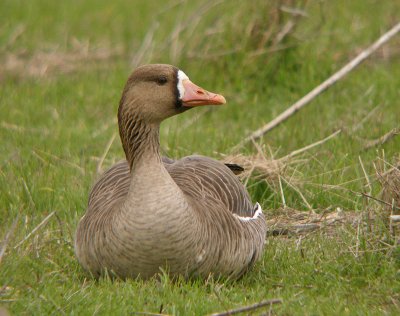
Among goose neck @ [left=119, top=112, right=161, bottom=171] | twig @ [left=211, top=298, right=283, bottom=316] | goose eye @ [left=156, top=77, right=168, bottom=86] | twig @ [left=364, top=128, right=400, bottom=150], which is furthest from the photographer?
twig @ [left=364, top=128, right=400, bottom=150]

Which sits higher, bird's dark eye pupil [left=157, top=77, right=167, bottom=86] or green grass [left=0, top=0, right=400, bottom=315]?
bird's dark eye pupil [left=157, top=77, right=167, bottom=86]

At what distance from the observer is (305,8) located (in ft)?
35.5

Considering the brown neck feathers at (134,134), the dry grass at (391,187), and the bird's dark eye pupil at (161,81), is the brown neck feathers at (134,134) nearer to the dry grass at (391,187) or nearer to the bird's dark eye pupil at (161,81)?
the bird's dark eye pupil at (161,81)

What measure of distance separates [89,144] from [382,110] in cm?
276

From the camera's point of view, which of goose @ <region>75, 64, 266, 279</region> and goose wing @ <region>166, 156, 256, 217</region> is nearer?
→ goose @ <region>75, 64, 266, 279</region>

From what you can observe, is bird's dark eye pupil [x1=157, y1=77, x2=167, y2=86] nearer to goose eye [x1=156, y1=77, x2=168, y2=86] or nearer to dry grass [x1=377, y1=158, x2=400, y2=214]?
goose eye [x1=156, y1=77, x2=168, y2=86]

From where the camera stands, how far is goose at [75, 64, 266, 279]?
19.4 feet

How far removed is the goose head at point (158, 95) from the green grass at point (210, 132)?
1051 mm

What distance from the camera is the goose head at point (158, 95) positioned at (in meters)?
6.28

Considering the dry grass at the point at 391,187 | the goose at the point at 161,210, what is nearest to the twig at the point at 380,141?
the dry grass at the point at 391,187

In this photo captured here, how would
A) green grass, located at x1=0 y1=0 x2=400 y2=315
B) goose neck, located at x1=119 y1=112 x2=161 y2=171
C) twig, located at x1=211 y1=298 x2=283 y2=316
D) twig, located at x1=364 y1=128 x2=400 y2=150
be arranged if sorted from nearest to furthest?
twig, located at x1=211 y1=298 x2=283 y2=316, green grass, located at x1=0 y1=0 x2=400 y2=315, goose neck, located at x1=119 y1=112 x2=161 y2=171, twig, located at x1=364 y1=128 x2=400 y2=150

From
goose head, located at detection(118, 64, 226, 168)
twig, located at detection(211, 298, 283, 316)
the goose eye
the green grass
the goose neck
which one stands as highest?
the goose eye

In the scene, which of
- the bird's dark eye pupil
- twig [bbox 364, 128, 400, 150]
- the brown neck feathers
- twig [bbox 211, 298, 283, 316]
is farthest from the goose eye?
twig [bbox 364, 128, 400, 150]

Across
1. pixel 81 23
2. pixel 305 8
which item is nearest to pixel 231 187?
pixel 305 8
